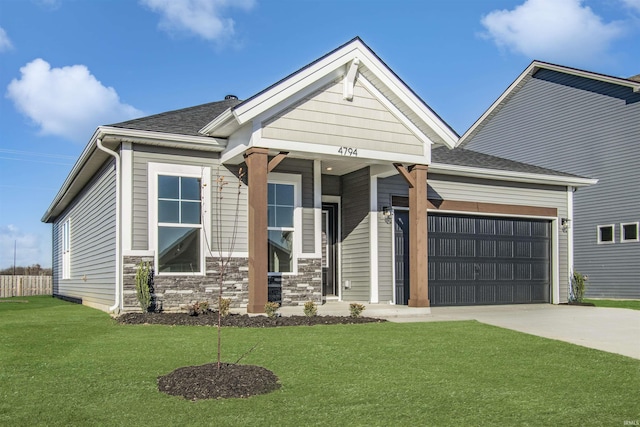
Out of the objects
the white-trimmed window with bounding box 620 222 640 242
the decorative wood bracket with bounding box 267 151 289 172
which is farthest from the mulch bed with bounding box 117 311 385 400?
the white-trimmed window with bounding box 620 222 640 242

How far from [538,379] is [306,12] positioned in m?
8.80

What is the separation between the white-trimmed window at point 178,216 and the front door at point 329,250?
3526mm

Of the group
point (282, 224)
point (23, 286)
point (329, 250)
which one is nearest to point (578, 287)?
point (329, 250)

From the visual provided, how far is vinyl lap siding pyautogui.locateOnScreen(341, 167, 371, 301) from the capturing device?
13383 mm

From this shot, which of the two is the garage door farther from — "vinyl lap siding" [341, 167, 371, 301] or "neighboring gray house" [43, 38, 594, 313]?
"vinyl lap siding" [341, 167, 371, 301]

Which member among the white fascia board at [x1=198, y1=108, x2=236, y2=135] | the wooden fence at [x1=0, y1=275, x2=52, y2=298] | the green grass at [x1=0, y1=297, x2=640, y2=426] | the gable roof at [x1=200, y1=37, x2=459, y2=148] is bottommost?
the wooden fence at [x1=0, y1=275, x2=52, y2=298]

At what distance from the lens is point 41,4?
12.0 m

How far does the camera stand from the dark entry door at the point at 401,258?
44.2 feet

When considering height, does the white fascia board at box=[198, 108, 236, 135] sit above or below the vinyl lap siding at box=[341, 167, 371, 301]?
above

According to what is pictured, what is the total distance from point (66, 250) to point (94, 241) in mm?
6237

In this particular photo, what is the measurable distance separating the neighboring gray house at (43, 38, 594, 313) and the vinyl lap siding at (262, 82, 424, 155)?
0.08 ft

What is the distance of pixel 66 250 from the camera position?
63.0 feet

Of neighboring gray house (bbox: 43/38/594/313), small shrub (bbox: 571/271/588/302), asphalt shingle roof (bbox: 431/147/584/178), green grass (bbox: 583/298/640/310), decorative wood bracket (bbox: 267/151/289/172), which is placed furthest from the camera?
small shrub (bbox: 571/271/588/302)

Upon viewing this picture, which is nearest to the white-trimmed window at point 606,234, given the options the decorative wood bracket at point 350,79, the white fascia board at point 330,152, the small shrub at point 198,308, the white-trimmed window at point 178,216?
the white fascia board at point 330,152
